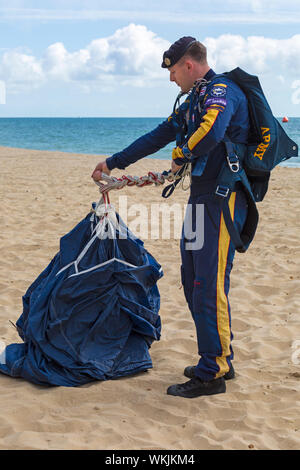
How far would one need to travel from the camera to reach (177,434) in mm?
2877

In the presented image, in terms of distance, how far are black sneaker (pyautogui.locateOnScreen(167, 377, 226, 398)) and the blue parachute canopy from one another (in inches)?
14.9

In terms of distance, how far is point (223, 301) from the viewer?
10.6 feet

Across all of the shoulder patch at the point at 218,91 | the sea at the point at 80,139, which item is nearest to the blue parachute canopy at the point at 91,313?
the shoulder patch at the point at 218,91

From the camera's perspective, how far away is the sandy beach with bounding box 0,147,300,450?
283 cm

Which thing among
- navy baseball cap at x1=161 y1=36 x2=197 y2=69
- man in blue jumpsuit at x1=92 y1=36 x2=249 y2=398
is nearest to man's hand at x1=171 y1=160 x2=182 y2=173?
man in blue jumpsuit at x1=92 y1=36 x2=249 y2=398

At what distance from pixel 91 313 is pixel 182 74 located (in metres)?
1.61

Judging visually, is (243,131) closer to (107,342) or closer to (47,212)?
(107,342)

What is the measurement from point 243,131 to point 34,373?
1969 mm

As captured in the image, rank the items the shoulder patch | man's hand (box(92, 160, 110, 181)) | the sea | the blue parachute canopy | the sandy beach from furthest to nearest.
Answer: the sea, man's hand (box(92, 160, 110, 181)), the blue parachute canopy, the shoulder patch, the sandy beach

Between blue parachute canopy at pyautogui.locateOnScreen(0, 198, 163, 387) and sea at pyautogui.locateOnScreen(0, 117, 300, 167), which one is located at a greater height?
sea at pyautogui.locateOnScreen(0, 117, 300, 167)

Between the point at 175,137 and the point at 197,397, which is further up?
the point at 175,137

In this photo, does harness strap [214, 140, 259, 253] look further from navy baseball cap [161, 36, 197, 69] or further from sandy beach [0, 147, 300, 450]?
sandy beach [0, 147, 300, 450]

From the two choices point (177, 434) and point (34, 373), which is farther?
point (34, 373)
